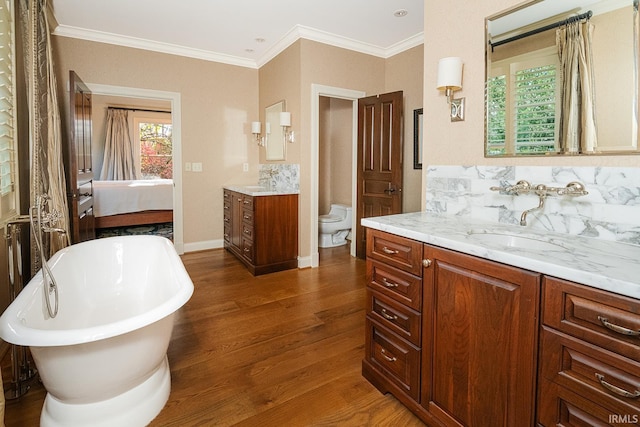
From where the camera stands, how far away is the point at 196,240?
187 inches

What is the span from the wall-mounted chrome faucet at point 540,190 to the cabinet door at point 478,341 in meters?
0.58

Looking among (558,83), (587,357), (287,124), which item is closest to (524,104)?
(558,83)

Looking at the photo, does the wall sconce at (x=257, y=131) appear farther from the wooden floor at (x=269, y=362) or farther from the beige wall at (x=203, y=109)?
the wooden floor at (x=269, y=362)

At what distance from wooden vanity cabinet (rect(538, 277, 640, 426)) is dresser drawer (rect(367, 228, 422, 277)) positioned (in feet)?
1.80

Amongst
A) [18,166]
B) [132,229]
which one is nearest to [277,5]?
[18,166]

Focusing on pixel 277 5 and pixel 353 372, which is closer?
pixel 353 372

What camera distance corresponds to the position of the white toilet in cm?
489

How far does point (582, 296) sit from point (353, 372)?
136 centimetres

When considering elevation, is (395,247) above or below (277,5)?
below

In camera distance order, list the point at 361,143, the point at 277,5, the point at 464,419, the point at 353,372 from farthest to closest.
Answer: the point at 361,143, the point at 277,5, the point at 353,372, the point at 464,419

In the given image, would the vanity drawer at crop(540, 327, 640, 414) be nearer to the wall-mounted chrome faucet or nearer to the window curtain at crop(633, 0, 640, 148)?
the wall-mounted chrome faucet

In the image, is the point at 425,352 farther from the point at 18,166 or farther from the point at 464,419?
the point at 18,166

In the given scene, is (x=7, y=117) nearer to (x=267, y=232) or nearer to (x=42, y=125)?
(x=42, y=125)

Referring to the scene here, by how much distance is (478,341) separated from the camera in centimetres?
128
